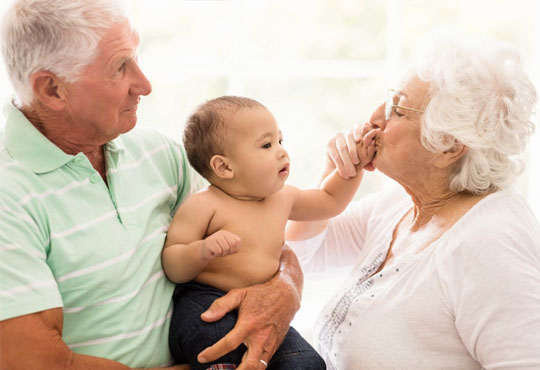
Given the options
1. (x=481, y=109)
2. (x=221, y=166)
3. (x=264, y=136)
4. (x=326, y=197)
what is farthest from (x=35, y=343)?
(x=481, y=109)

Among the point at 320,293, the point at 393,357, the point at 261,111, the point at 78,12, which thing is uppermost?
the point at 78,12

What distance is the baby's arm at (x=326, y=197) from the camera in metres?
1.91

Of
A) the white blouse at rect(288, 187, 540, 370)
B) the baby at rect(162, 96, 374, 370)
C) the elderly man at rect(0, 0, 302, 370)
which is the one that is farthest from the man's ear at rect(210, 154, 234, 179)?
the white blouse at rect(288, 187, 540, 370)

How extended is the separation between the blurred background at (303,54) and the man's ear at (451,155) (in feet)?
4.56

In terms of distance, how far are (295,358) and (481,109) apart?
31.9 inches

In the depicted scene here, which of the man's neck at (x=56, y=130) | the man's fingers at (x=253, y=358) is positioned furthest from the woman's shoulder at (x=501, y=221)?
the man's neck at (x=56, y=130)

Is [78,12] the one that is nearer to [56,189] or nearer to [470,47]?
[56,189]

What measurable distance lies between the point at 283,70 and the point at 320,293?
1270mm

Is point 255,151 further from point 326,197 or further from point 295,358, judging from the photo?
point 295,358

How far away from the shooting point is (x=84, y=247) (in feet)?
5.02

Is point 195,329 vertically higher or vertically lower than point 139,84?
lower

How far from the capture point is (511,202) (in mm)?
1653

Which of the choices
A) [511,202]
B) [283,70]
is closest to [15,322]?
[511,202]

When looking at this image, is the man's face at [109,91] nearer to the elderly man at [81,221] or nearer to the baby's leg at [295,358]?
the elderly man at [81,221]
